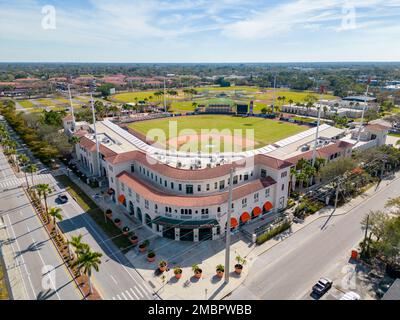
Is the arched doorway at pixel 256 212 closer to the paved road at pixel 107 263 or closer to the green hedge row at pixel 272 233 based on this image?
the green hedge row at pixel 272 233

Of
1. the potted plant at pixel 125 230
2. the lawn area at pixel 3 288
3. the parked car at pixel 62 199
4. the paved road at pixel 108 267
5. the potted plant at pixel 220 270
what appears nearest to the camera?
the lawn area at pixel 3 288

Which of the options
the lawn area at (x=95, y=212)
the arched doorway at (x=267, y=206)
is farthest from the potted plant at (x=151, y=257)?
the arched doorway at (x=267, y=206)

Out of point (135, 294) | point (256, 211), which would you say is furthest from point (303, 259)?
point (135, 294)

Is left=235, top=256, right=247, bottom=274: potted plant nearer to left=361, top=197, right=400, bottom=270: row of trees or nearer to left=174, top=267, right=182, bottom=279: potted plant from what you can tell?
left=174, top=267, right=182, bottom=279: potted plant

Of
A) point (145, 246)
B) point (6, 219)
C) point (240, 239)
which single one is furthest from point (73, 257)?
point (240, 239)

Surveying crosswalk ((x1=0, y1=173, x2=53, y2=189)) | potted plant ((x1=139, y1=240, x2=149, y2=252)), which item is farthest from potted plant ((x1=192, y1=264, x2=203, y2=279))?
crosswalk ((x1=0, y1=173, x2=53, y2=189))

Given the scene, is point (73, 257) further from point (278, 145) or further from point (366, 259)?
point (278, 145)
